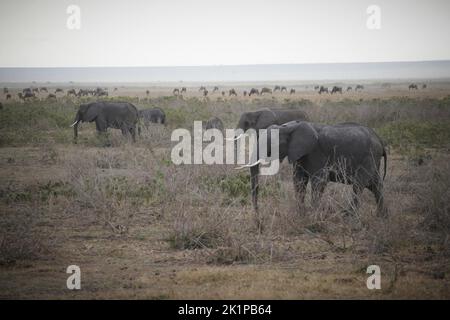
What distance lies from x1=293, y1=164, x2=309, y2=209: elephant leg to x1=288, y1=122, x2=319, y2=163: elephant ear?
42 cm

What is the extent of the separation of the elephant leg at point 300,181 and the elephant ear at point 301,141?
1.36ft

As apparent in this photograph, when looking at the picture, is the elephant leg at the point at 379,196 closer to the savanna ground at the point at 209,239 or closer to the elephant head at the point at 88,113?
the savanna ground at the point at 209,239

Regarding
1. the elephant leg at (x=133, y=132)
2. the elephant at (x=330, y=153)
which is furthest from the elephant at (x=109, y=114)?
the elephant at (x=330, y=153)

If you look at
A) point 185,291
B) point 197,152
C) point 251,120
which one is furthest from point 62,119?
point 185,291

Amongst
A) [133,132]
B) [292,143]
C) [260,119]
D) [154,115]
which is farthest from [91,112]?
[292,143]

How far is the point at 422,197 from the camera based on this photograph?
32.0ft

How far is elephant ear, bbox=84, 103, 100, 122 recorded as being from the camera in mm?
21531

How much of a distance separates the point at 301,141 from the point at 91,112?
12933 mm

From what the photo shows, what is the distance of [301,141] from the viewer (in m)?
10.3

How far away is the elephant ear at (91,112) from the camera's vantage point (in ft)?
70.6

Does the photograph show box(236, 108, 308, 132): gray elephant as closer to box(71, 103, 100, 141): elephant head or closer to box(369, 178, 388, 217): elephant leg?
box(71, 103, 100, 141): elephant head

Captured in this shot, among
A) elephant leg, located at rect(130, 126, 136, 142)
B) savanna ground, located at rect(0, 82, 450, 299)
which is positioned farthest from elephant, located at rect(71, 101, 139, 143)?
savanna ground, located at rect(0, 82, 450, 299)
